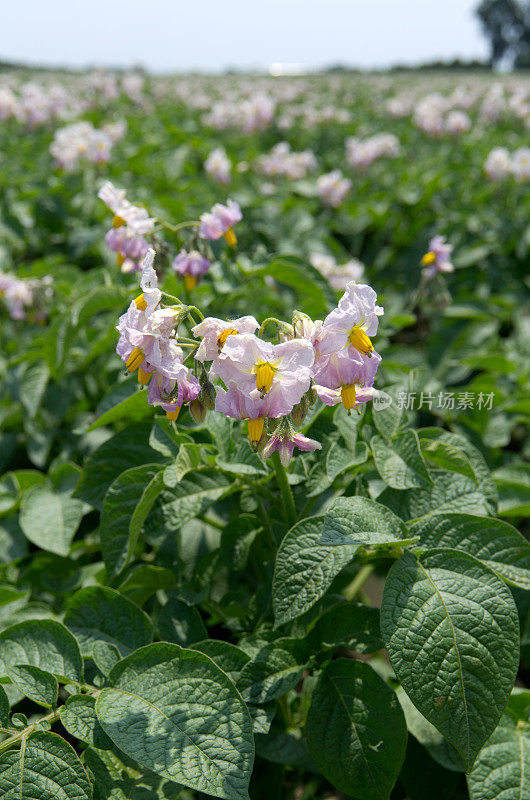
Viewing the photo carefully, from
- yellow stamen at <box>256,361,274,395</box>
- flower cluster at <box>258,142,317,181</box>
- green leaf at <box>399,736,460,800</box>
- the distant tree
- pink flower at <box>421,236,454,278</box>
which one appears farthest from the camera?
the distant tree

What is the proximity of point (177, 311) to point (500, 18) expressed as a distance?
8175 cm

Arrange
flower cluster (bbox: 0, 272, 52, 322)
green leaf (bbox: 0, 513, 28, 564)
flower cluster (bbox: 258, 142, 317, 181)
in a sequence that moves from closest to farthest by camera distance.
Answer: green leaf (bbox: 0, 513, 28, 564)
flower cluster (bbox: 0, 272, 52, 322)
flower cluster (bbox: 258, 142, 317, 181)

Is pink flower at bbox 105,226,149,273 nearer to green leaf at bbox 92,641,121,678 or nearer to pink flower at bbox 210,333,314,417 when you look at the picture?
pink flower at bbox 210,333,314,417

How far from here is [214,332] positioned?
3.86 ft

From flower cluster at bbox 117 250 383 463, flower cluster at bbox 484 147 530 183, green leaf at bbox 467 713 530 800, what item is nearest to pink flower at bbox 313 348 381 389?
flower cluster at bbox 117 250 383 463

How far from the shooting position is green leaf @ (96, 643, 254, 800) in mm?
1133

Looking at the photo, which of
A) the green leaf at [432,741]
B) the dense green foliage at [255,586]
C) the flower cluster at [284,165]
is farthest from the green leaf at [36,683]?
the flower cluster at [284,165]

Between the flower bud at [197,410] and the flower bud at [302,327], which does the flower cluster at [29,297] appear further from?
the flower bud at [302,327]

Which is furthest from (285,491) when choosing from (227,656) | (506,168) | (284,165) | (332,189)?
(284,165)

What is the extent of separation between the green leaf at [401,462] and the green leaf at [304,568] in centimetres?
22

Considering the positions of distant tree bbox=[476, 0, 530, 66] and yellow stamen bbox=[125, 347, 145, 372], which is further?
distant tree bbox=[476, 0, 530, 66]

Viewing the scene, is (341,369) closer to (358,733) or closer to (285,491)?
(285,491)

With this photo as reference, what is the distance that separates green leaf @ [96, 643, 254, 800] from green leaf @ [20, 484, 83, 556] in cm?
73

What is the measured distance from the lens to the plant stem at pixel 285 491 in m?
1.39
